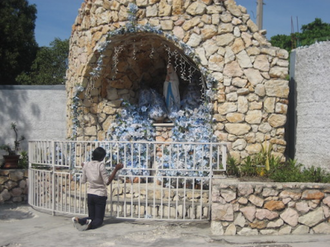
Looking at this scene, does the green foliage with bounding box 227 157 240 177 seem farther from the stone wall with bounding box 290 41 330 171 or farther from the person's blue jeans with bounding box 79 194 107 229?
the person's blue jeans with bounding box 79 194 107 229

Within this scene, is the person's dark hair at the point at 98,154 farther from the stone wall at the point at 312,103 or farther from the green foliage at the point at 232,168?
the stone wall at the point at 312,103

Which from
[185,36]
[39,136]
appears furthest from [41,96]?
[185,36]

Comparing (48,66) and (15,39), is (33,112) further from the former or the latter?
(48,66)

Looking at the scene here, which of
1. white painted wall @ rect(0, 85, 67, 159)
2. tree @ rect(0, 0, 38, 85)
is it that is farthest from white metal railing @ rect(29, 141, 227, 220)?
tree @ rect(0, 0, 38, 85)

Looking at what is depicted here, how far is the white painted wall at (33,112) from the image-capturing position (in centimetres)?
995

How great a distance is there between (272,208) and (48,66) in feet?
42.4

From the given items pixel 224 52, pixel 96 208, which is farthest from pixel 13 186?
pixel 224 52

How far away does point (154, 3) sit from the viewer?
7809mm

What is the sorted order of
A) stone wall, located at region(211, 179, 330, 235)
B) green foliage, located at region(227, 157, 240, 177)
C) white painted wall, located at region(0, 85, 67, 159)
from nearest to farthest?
stone wall, located at region(211, 179, 330, 235) < green foliage, located at region(227, 157, 240, 177) < white painted wall, located at region(0, 85, 67, 159)

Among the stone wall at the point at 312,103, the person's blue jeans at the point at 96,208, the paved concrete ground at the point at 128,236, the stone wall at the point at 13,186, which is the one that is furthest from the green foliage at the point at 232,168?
the stone wall at the point at 13,186

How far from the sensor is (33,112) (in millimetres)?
9992

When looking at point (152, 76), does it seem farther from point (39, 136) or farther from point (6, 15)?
point (6, 15)

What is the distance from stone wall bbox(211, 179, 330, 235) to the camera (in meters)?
5.66

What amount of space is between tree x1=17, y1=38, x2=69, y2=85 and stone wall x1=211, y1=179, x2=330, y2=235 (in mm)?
11192
